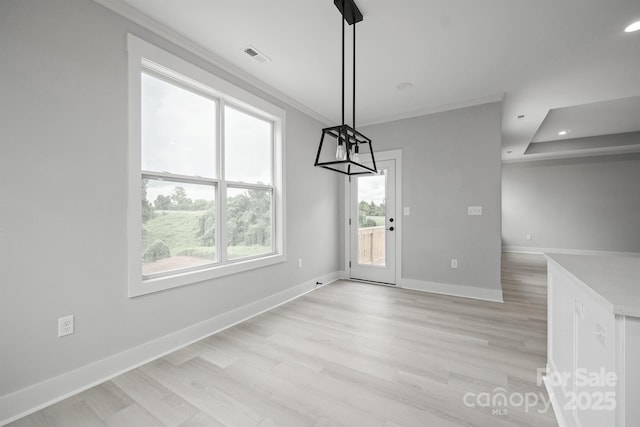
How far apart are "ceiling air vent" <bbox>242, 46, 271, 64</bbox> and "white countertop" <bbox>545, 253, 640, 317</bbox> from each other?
289 centimetres

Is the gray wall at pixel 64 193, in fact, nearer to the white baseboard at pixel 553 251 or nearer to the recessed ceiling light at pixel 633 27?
the recessed ceiling light at pixel 633 27

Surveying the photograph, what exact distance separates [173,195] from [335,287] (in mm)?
2742

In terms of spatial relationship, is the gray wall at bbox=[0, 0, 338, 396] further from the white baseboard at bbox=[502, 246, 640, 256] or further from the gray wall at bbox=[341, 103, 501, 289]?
the white baseboard at bbox=[502, 246, 640, 256]

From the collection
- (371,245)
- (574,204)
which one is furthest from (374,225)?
(574,204)

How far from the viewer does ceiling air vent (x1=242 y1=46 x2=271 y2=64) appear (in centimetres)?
252

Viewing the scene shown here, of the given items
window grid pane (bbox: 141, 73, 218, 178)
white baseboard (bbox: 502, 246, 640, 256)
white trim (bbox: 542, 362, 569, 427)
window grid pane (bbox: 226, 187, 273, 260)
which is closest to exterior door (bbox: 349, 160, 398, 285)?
window grid pane (bbox: 226, 187, 273, 260)

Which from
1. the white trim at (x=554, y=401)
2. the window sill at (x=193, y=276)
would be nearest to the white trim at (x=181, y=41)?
the window sill at (x=193, y=276)

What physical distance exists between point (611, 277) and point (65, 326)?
3053 millimetres

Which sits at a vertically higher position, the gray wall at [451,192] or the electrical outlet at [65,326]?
the gray wall at [451,192]

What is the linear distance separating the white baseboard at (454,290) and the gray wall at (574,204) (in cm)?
523

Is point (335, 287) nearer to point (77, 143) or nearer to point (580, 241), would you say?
point (77, 143)

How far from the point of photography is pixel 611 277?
1.20m

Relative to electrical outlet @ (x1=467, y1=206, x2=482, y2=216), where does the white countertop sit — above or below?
below

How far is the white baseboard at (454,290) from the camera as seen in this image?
3.59 m
